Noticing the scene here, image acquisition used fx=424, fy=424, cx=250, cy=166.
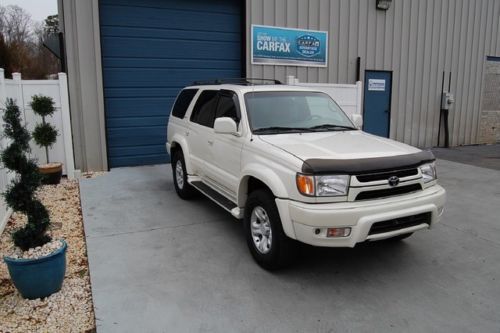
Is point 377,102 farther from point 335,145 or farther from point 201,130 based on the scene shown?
point 335,145

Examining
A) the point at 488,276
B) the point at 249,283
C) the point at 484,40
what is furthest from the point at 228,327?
the point at 484,40

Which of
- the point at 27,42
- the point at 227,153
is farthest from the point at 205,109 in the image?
the point at 27,42

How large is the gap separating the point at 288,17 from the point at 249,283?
25.7 feet

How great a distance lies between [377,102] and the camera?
1186 centimetres

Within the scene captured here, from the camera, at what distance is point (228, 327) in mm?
3236

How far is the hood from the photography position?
3824 millimetres

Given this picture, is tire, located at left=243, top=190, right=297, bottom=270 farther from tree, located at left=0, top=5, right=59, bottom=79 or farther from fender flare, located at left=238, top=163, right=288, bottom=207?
tree, located at left=0, top=5, right=59, bottom=79

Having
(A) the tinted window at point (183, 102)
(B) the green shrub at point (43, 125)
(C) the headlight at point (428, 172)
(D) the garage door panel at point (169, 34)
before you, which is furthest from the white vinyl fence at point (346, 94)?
(C) the headlight at point (428, 172)

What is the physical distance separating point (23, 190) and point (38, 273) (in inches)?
27.4

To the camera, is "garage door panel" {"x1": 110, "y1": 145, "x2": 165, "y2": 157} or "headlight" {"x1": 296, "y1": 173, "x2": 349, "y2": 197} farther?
"garage door panel" {"x1": 110, "y1": 145, "x2": 165, "y2": 157}

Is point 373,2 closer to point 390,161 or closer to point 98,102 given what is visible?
point 98,102

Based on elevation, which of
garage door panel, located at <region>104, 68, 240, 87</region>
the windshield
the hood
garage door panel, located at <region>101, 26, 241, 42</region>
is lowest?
the hood

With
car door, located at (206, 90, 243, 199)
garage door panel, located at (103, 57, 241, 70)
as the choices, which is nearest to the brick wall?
garage door panel, located at (103, 57, 241, 70)

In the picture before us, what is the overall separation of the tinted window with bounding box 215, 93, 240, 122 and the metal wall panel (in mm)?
4712
